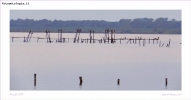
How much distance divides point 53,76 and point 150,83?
11.5 feet

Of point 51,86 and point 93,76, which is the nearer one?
point 51,86

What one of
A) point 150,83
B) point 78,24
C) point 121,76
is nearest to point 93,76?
point 121,76

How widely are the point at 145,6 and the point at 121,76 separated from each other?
341 inches

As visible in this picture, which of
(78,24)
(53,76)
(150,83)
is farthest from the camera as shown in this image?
(78,24)

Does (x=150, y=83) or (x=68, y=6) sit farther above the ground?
(x=68, y=6)
